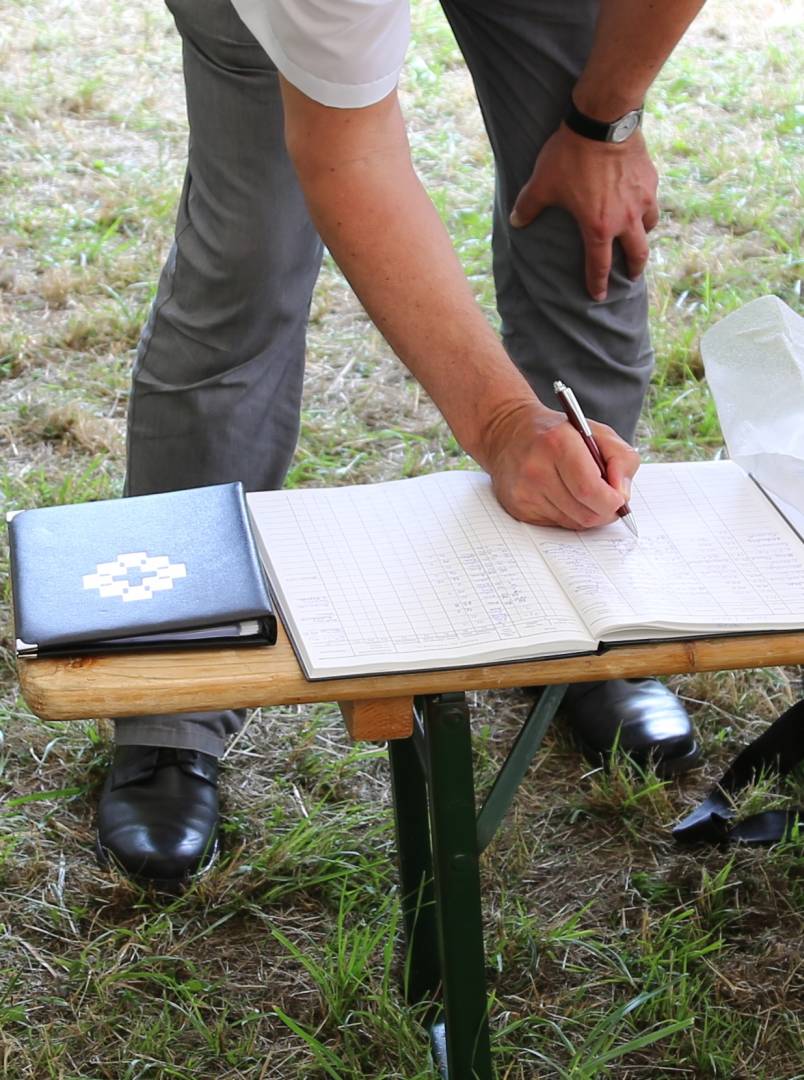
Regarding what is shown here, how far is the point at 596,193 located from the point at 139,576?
41.4 inches

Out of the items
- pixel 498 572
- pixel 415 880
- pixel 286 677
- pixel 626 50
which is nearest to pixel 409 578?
pixel 498 572

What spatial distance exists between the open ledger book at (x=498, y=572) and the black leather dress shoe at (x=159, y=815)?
712mm

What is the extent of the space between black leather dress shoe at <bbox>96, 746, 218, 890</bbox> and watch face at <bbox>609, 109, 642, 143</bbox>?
113cm

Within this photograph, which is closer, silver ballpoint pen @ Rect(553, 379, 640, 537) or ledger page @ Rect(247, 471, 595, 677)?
ledger page @ Rect(247, 471, 595, 677)

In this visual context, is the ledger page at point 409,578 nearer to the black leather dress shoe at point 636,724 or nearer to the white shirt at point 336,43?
the white shirt at point 336,43

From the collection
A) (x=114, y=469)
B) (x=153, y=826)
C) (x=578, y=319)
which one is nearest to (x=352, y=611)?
(x=153, y=826)

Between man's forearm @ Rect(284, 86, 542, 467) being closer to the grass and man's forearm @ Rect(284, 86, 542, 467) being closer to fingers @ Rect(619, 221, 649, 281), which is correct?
fingers @ Rect(619, 221, 649, 281)

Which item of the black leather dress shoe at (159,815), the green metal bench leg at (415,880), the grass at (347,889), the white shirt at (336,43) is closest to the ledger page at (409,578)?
the green metal bench leg at (415,880)

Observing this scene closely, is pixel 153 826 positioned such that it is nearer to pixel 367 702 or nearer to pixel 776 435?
pixel 367 702

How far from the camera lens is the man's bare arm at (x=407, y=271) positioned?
5.23 feet

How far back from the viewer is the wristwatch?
2.08 meters

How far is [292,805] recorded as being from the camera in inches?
89.6

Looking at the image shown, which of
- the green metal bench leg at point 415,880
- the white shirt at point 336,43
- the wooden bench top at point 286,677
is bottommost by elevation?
the green metal bench leg at point 415,880

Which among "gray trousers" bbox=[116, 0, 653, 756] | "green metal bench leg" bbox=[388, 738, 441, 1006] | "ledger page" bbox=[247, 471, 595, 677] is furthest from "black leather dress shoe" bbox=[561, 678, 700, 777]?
"ledger page" bbox=[247, 471, 595, 677]
